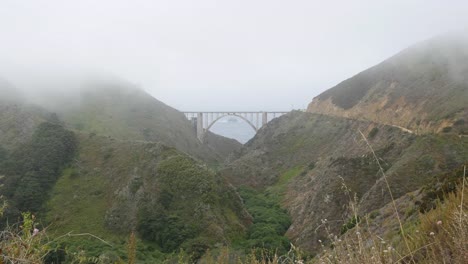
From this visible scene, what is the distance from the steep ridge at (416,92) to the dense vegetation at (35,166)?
43.1 metres

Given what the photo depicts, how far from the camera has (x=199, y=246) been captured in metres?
32.7

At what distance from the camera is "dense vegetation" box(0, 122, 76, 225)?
143 feet

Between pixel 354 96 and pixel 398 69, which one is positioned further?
pixel 354 96

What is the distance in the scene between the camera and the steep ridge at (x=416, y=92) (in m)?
42.0

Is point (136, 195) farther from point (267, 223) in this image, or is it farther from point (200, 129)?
point (200, 129)

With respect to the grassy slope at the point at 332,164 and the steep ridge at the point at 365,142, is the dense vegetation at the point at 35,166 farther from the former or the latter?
the grassy slope at the point at 332,164

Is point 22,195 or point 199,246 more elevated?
point 22,195

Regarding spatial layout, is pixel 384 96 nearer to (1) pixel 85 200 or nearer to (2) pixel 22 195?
(1) pixel 85 200

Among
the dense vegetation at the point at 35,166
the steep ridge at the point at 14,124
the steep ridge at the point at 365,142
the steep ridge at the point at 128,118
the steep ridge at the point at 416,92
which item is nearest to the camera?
the steep ridge at the point at 365,142

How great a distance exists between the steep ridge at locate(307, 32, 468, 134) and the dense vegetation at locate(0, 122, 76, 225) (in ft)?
141

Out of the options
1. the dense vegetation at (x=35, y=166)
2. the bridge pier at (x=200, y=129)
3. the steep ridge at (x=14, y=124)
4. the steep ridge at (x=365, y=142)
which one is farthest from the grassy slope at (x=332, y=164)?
the bridge pier at (x=200, y=129)

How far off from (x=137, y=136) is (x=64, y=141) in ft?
105

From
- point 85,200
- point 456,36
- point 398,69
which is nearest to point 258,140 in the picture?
point 398,69

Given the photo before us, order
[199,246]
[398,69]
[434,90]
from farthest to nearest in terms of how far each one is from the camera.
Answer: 1. [398,69]
2. [434,90]
3. [199,246]
